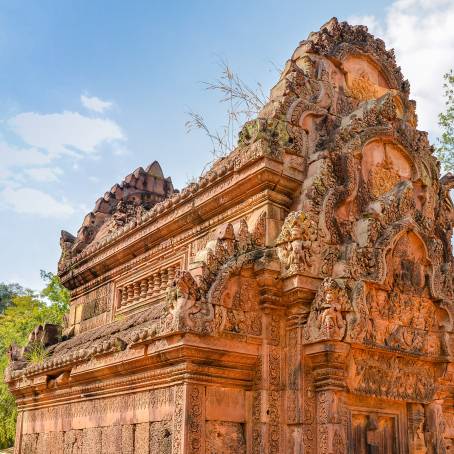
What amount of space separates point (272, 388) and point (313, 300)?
1.05 metres

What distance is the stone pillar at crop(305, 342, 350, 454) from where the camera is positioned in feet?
22.2

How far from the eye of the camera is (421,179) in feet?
29.6

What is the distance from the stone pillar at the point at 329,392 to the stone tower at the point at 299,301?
0.7 inches

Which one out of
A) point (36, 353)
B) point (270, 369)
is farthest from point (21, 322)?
point (270, 369)

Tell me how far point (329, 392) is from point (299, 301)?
3.34ft

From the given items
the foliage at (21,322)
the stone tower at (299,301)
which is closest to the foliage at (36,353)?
the stone tower at (299,301)

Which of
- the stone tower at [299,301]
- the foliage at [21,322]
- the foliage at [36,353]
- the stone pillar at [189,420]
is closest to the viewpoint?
the stone pillar at [189,420]

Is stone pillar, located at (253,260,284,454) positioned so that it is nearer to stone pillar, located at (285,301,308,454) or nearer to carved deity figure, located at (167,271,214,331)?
stone pillar, located at (285,301,308,454)

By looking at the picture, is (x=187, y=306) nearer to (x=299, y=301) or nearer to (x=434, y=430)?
(x=299, y=301)

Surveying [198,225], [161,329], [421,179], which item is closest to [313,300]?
[161,329]

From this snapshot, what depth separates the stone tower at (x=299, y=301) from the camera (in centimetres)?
686

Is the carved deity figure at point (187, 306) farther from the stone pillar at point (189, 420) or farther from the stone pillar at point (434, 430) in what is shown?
the stone pillar at point (434, 430)

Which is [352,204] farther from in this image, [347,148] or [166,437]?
[166,437]

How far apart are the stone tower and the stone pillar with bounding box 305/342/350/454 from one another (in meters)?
0.02
